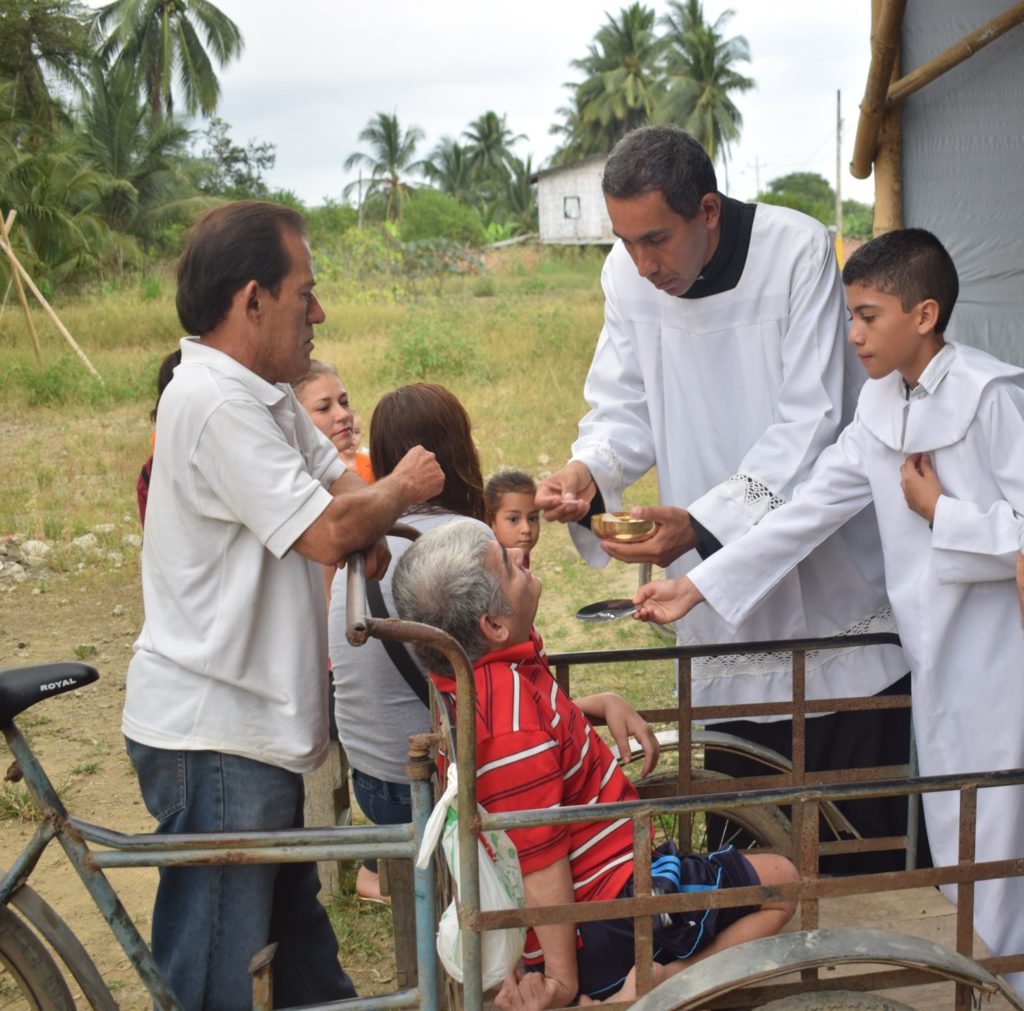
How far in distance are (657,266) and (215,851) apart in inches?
71.2

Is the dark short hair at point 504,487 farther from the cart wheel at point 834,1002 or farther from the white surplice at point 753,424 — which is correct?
the cart wheel at point 834,1002

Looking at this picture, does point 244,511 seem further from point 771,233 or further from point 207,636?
point 771,233

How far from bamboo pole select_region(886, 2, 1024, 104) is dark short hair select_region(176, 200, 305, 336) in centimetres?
275

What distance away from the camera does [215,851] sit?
200 centimetres

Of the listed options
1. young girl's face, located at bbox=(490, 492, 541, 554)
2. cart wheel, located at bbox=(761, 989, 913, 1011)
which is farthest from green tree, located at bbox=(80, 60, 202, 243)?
cart wheel, located at bbox=(761, 989, 913, 1011)

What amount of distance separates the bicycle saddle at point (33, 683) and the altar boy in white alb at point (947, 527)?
47.7 inches

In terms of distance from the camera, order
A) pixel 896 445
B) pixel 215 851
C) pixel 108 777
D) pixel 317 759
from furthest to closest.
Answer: pixel 108 777 < pixel 896 445 < pixel 317 759 < pixel 215 851

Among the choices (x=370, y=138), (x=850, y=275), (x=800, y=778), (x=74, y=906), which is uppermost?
(x=370, y=138)

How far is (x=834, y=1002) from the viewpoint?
6.20 feet

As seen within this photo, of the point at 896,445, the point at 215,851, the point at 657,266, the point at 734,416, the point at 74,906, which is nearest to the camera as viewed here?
the point at 215,851

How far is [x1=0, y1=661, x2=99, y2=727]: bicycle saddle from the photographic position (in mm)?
2078

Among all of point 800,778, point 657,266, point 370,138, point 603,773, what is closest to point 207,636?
point 603,773

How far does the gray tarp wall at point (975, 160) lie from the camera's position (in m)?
4.09

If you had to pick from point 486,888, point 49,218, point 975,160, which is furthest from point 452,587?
point 49,218
